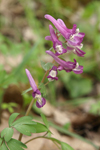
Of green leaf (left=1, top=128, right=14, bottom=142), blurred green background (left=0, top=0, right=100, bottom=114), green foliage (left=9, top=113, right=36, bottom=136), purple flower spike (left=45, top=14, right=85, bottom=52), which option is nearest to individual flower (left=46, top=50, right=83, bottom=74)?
purple flower spike (left=45, top=14, right=85, bottom=52)

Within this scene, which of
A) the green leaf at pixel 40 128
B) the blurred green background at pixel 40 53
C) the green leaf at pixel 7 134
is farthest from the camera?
the blurred green background at pixel 40 53

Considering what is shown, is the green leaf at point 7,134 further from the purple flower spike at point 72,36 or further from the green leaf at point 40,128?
the purple flower spike at point 72,36

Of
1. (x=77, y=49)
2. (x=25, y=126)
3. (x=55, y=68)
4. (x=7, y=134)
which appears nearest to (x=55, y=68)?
(x=55, y=68)

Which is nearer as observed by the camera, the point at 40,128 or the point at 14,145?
the point at 14,145

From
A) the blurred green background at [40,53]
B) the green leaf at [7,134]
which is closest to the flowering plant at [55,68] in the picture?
the green leaf at [7,134]

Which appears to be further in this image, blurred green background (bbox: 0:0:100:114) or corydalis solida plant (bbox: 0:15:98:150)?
blurred green background (bbox: 0:0:100:114)

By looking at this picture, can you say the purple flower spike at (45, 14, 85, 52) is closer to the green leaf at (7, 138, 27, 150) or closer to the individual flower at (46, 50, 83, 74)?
the individual flower at (46, 50, 83, 74)

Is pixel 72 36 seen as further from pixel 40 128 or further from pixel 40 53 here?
pixel 40 53

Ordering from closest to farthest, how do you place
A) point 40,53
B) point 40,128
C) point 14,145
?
1. point 14,145
2. point 40,128
3. point 40,53
